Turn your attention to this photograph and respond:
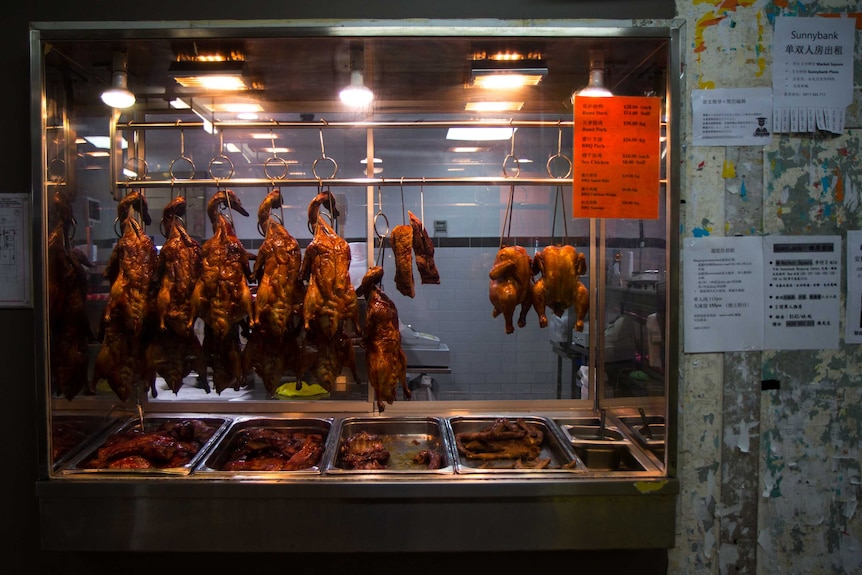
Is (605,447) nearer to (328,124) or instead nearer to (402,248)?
(402,248)

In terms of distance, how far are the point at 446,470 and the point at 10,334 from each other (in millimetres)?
2032

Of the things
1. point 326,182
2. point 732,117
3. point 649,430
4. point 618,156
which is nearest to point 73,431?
point 326,182

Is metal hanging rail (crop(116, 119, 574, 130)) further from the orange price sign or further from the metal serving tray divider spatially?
the metal serving tray divider

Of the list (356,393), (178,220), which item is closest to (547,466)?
(356,393)

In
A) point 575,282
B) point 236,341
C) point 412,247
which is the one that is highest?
point 412,247

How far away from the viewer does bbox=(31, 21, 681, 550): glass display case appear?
227 cm

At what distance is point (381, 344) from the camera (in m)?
2.63

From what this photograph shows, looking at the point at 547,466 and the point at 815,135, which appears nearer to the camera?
the point at 815,135

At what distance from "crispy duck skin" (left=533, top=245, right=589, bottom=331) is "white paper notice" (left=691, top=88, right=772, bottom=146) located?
0.73m

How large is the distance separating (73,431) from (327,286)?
4.73ft

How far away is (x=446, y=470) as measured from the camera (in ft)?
7.80

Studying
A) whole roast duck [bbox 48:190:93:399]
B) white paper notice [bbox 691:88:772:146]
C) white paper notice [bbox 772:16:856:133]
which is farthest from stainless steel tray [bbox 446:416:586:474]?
whole roast duck [bbox 48:190:93:399]

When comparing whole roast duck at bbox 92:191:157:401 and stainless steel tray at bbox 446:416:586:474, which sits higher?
whole roast duck at bbox 92:191:157:401

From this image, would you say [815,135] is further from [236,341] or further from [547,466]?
[236,341]
